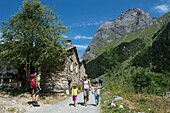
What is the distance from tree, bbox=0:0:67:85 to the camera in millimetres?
19984

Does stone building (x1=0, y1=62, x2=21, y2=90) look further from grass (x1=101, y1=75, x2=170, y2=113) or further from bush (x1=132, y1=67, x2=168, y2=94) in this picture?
bush (x1=132, y1=67, x2=168, y2=94)

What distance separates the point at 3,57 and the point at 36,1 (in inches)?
244

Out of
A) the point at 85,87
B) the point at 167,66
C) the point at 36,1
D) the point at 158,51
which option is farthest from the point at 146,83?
the point at 158,51

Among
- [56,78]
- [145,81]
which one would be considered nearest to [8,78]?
[56,78]

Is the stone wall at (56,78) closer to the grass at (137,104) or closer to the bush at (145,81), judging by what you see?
the grass at (137,104)

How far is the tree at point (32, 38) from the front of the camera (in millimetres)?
19984

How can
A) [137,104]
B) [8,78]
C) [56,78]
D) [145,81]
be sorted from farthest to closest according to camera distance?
[145,81], [8,78], [56,78], [137,104]

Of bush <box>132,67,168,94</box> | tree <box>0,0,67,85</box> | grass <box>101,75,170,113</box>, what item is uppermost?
tree <box>0,0,67,85</box>

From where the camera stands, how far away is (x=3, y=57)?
20.9 m

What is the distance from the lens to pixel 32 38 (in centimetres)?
2052

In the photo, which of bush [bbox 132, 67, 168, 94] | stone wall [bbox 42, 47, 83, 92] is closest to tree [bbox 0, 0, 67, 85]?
stone wall [bbox 42, 47, 83, 92]

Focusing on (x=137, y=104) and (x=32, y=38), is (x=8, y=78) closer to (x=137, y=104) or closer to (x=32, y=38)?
(x=32, y=38)

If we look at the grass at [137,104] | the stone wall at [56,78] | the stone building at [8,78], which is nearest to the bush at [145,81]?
the grass at [137,104]

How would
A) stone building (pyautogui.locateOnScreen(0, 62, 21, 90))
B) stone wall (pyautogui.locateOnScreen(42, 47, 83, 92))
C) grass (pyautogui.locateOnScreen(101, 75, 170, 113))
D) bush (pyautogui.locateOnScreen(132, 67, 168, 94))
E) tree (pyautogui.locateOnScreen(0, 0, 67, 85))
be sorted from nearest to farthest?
grass (pyautogui.locateOnScreen(101, 75, 170, 113)), tree (pyautogui.locateOnScreen(0, 0, 67, 85)), stone wall (pyautogui.locateOnScreen(42, 47, 83, 92)), stone building (pyautogui.locateOnScreen(0, 62, 21, 90)), bush (pyautogui.locateOnScreen(132, 67, 168, 94))
